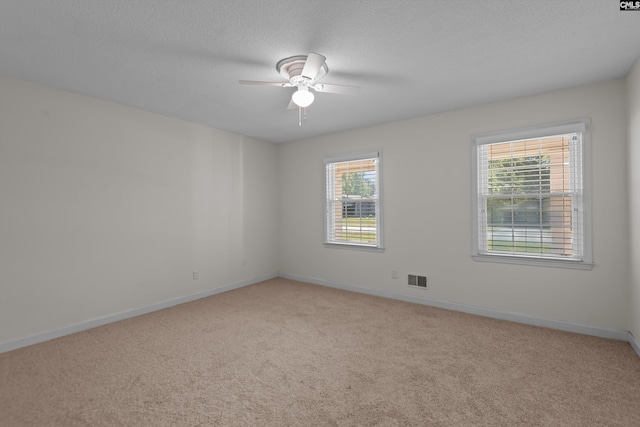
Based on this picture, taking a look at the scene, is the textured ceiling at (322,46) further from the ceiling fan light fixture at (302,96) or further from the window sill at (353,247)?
the window sill at (353,247)

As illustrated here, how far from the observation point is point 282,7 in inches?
73.9

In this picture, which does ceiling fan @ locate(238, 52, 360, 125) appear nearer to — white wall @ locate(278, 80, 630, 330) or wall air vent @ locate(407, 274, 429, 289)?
white wall @ locate(278, 80, 630, 330)

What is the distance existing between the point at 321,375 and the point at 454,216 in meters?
2.56

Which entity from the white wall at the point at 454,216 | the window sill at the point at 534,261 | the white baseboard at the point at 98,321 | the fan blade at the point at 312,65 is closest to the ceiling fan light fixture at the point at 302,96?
the fan blade at the point at 312,65

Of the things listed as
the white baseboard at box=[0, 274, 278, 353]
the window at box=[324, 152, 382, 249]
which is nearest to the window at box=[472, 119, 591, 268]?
the window at box=[324, 152, 382, 249]

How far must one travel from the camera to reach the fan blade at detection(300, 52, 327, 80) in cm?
222

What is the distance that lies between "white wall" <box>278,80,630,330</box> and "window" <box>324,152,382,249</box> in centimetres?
15

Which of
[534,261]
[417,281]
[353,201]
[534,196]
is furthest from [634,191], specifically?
[353,201]

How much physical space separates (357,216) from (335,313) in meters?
1.63

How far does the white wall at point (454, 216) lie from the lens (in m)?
2.96

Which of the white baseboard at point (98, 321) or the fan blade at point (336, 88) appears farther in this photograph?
the white baseboard at point (98, 321)

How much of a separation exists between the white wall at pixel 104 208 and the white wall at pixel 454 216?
4.01 feet

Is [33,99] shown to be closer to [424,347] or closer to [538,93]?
[424,347]

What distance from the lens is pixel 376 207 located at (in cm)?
457
